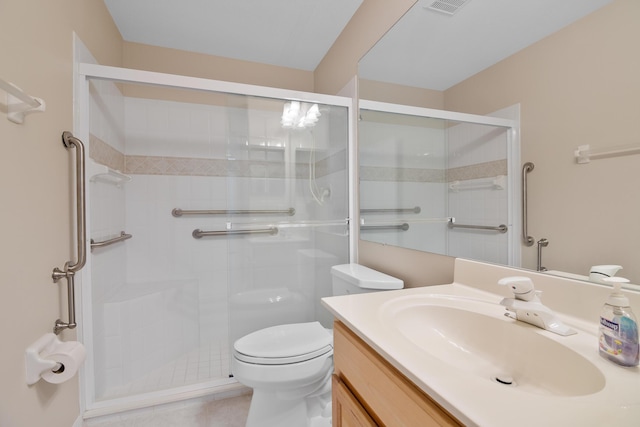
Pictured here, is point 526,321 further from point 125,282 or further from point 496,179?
point 125,282

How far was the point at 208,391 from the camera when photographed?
160 centimetres

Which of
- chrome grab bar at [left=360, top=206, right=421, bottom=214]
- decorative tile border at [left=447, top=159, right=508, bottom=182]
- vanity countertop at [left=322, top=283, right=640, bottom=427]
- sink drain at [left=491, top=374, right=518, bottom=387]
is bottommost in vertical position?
sink drain at [left=491, top=374, right=518, bottom=387]

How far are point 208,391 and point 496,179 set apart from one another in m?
1.82

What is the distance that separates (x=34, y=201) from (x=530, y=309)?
1593 mm

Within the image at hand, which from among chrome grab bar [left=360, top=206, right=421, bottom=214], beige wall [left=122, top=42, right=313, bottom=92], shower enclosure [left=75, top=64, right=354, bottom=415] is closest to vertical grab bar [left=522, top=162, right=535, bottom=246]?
chrome grab bar [left=360, top=206, right=421, bottom=214]

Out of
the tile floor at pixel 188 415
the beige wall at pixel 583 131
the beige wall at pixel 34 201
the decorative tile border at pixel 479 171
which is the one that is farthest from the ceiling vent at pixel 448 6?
the tile floor at pixel 188 415

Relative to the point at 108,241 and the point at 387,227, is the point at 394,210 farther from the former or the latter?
the point at 108,241

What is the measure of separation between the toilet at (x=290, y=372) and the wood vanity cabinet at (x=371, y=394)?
0.43 m

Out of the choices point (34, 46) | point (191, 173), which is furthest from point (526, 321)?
point (191, 173)

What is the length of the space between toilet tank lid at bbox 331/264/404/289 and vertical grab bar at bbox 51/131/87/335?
1.17m

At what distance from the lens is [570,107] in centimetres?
70

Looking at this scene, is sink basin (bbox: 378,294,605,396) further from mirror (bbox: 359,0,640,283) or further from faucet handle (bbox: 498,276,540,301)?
mirror (bbox: 359,0,640,283)

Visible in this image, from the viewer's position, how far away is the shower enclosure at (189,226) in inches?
61.6

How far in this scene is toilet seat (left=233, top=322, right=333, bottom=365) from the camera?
1192 millimetres
